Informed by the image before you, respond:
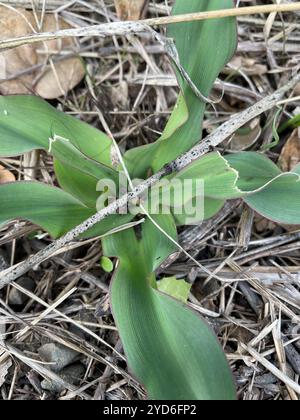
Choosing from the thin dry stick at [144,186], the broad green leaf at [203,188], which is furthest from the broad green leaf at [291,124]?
the broad green leaf at [203,188]

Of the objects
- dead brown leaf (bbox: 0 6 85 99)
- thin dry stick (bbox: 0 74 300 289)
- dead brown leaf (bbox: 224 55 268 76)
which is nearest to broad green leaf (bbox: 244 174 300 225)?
thin dry stick (bbox: 0 74 300 289)

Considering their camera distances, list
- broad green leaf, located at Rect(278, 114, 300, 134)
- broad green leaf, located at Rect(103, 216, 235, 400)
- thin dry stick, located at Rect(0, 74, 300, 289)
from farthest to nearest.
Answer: broad green leaf, located at Rect(278, 114, 300, 134)
thin dry stick, located at Rect(0, 74, 300, 289)
broad green leaf, located at Rect(103, 216, 235, 400)

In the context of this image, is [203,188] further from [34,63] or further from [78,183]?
[34,63]

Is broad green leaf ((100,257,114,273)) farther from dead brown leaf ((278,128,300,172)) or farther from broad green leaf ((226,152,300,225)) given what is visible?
dead brown leaf ((278,128,300,172))

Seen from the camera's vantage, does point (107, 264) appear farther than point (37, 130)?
Yes

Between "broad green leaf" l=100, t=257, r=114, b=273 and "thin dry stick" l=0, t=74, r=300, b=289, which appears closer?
"thin dry stick" l=0, t=74, r=300, b=289

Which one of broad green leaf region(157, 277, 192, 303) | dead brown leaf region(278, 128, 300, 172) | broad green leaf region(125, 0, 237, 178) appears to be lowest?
broad green leaf region(157, 277, 192, 303)

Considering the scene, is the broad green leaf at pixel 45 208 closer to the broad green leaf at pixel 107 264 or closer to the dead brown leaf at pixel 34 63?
the broad green leaf at pixel 107 264

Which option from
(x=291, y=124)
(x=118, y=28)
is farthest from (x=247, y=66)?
(x=118, y=28)
